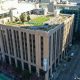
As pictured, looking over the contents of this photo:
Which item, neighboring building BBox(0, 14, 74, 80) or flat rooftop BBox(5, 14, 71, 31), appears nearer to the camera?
neighboring building BBox(0, 14, 74, 80)

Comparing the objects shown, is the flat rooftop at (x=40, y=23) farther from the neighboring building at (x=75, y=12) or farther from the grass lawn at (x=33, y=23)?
the neighboring building at (x=75, y=12)

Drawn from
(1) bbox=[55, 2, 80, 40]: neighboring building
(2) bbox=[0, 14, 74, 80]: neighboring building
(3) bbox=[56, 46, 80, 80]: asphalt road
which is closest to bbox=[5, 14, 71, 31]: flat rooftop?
(2) bbox=[0, 14, 74, 80]: neighboring building

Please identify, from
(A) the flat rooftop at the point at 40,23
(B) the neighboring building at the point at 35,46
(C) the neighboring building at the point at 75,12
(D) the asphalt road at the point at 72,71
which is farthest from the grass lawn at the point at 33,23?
(C) the neighboring building at the point at 75,12

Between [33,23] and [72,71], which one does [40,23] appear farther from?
[72,71]

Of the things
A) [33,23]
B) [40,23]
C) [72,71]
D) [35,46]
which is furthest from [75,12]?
[35,46]

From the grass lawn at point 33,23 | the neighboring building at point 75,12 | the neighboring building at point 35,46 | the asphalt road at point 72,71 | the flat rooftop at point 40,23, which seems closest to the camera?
the neighboring building at point 35,46

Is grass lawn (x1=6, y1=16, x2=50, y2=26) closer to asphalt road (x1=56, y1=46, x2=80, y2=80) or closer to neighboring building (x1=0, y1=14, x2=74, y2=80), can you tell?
neighboring building (x1=0, y1=14, x2=74, y2=80)

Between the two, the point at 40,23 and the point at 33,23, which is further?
the point at 33,23

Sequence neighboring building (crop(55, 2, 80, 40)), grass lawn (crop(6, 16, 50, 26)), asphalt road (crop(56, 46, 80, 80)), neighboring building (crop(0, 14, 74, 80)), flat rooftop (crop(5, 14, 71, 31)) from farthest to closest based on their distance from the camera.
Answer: neighboring building (crop(55, 2, 80, 40)), grass lawn (crop(6, 16, 50, 26)), asphalt road (crop(56, 46, 80, 80)), flat rooftop (crop(5, 14, 71, 31)), neighboring building (crop(0, 14, 74, 80))

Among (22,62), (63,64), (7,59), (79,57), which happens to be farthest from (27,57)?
(79,57)
